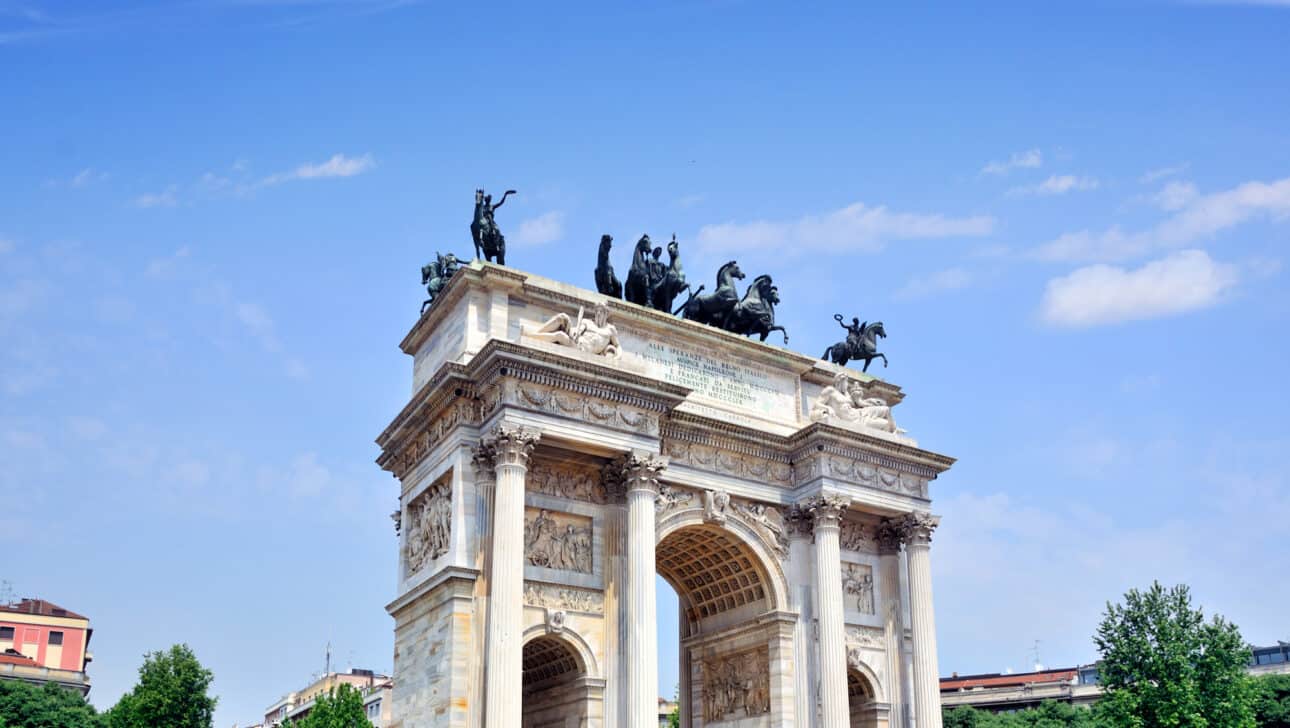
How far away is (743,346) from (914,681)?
399 inches

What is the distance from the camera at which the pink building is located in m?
83.2

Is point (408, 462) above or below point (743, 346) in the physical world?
below

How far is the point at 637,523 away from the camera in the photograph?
28031mm

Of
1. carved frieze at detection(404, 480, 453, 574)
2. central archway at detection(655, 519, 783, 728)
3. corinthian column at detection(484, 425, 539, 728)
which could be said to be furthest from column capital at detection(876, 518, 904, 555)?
carved frieze at detection(404, 480, 453, 574)

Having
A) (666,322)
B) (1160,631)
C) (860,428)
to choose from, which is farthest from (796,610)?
(1160,631)

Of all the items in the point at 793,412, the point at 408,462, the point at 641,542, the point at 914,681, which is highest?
the point at 793,412

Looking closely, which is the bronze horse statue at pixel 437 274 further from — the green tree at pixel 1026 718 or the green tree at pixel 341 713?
the green tree at pixel 1026 718

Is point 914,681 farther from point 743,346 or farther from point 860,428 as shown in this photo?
point 743,346

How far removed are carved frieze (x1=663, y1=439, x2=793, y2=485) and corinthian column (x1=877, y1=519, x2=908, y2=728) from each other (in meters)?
3.64

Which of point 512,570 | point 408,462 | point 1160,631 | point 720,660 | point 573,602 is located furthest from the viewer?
point 1160,631

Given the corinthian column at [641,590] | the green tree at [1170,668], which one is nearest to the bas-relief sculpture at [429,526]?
the corinthian column at [641,590]

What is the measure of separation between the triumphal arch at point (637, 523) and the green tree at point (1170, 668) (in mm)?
15062

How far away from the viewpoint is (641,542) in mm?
27922

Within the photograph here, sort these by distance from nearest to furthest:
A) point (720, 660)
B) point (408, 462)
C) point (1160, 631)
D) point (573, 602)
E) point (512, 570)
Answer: point (512, 570) → point (573, 602) → point (408, 462) → point (720, 660) → point (1160, 631)
